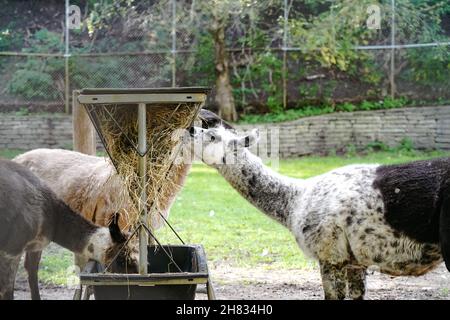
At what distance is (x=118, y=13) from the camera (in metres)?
7.57

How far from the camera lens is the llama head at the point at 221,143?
4.55 meters

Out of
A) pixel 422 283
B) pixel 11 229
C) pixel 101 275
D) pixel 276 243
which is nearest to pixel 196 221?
pixel 276 243

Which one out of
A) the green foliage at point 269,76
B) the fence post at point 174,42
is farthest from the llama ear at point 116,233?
the green foliage at point 269,76

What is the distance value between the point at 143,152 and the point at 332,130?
17.7 feet

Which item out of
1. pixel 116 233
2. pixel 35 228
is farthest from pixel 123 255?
pixel 35 228

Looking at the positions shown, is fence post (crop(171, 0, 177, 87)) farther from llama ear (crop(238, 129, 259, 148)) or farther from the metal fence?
llama ear (crop(238, 129, 259, 148))

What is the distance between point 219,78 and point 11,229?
518 cm

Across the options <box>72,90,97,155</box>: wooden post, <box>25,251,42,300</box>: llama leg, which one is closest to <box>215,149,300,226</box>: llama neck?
<box>72,90,97,155</box>: wooden post

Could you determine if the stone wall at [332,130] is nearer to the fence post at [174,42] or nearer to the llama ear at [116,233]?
the fence post at [174,42]

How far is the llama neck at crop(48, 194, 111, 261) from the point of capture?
14.2 ft

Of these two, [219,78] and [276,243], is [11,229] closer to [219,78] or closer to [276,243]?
[276,243]

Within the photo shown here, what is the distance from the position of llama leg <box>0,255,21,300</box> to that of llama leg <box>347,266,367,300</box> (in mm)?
1949

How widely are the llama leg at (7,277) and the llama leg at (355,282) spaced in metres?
1.95
